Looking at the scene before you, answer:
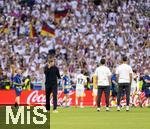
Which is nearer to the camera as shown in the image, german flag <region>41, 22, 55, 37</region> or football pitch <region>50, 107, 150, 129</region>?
football pitch <region>50, 107, 150, 129</region>

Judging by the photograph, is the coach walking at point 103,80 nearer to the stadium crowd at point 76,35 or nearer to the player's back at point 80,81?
the player's back at point 80,81

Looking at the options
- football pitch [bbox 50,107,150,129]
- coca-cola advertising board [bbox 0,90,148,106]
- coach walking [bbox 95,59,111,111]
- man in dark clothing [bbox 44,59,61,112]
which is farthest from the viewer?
coca-cola advertising board [bbox 0,90,148,106]

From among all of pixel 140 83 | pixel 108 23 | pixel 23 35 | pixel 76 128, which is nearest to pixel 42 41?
pixel 23 35

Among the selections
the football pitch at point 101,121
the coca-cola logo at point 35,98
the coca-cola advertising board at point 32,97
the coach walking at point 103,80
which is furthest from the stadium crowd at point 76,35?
the football pitch at point 101,121

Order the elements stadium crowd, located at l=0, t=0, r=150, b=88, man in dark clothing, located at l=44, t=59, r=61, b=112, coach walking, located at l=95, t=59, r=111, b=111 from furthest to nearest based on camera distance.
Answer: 1. stadium crowd, located at l=0, t=0, r=150, b=88
2. coach walking, located at l=95, t=59, r=111, b=111
3. man in dark clothing, located at l=44, t=59, r=61, b=112

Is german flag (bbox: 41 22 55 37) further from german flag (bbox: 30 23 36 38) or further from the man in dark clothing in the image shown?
the man in dark clothing

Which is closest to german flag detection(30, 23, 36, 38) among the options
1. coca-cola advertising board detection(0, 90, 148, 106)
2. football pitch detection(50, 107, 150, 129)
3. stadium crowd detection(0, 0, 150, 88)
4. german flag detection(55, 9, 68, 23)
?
stadium crowd detection(0, 0, 150, 88)

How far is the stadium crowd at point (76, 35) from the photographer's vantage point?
51.3 metres

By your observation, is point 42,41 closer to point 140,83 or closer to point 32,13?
point 32,13

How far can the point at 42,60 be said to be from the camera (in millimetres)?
51688

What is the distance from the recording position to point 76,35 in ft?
178

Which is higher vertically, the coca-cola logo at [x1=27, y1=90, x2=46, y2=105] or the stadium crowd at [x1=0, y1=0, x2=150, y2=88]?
the stadium crowd at [x1=0, y1=0, x2=150, y2=88]

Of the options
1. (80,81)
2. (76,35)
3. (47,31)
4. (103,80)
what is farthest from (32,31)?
(103,80)

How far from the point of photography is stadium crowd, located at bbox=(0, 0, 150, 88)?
51.3 meters
